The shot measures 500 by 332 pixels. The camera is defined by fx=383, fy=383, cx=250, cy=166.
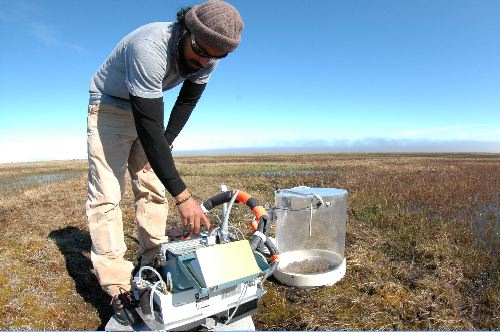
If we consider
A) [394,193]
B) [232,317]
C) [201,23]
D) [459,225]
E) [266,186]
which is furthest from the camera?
[266,186]

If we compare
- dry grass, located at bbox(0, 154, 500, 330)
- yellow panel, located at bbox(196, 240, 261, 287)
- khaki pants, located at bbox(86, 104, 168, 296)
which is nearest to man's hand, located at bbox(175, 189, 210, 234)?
yellow panel, located at bbox(196, 240, 261, 287)

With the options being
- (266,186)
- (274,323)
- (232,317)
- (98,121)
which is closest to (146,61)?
(98,121)

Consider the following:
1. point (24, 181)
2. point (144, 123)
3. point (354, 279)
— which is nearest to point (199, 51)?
point (144, 123)

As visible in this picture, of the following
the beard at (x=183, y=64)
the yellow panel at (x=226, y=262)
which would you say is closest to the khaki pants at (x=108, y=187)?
the beard at (x=183, y=64)

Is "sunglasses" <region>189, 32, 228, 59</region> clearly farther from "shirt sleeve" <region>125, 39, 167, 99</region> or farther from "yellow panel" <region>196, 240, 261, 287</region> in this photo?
"yellow panel" <region>196, 240, 261, 287</region>

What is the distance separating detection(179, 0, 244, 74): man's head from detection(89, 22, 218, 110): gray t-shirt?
188 millimetres

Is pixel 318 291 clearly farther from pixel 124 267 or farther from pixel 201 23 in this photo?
pixel 201 23

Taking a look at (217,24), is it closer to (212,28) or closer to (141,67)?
(212,28)

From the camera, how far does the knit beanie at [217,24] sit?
2709 millimetres

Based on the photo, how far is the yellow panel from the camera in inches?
99.1

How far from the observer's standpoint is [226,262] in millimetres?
2615

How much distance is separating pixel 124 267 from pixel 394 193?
32.6 ft

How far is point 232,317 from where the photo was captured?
3.12 metres

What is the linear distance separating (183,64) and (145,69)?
474 mm
